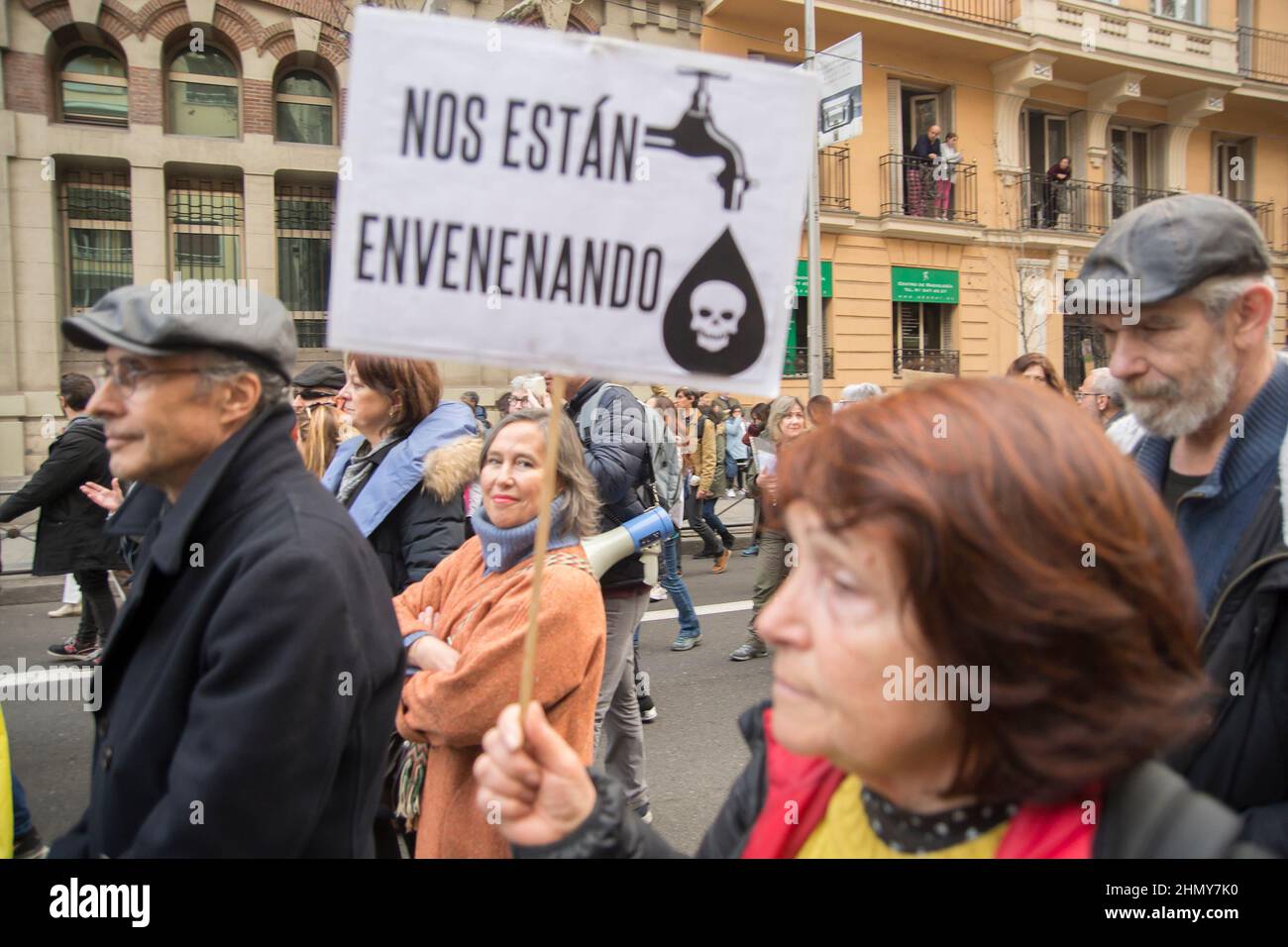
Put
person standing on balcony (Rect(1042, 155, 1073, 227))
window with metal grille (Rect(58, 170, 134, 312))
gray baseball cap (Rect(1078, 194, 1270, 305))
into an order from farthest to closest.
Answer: person standing on balcony (Rect(1042, 155, 1073, 227))
window with metal grille (Rect(58, 170, 134, 312))
gray baseball cap (Rect(1078, 194, 1270, 305))

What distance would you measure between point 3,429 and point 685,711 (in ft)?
43.0

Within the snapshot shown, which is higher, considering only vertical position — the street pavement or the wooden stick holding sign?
the wooden stick holding sign

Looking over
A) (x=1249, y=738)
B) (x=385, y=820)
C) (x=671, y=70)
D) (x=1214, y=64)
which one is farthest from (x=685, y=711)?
(x=1214, y=64)

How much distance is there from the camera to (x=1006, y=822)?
1.03m

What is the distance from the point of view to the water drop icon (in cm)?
139

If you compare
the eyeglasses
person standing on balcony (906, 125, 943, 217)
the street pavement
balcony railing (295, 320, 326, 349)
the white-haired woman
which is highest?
person standing on balcony (906, 125, 943, 217)

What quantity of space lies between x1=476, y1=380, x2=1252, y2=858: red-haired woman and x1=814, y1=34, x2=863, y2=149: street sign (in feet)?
37.1

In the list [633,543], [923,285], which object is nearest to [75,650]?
[633,543]

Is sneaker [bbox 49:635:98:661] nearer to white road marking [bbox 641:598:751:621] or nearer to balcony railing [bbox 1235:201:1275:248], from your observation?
white road marking [bbox 641:598:751:621]

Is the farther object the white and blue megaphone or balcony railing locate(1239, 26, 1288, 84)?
balcony railing locate(1239, 26, 1288, 84)

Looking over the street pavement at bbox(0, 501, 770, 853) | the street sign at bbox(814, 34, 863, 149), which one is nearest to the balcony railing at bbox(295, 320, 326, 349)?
the street pavement at bbox(0, 501, 770, 853)

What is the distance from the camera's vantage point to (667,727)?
4910mm

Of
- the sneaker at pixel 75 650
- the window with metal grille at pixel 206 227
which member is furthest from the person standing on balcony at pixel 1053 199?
the sneaker at pixel 75 650
